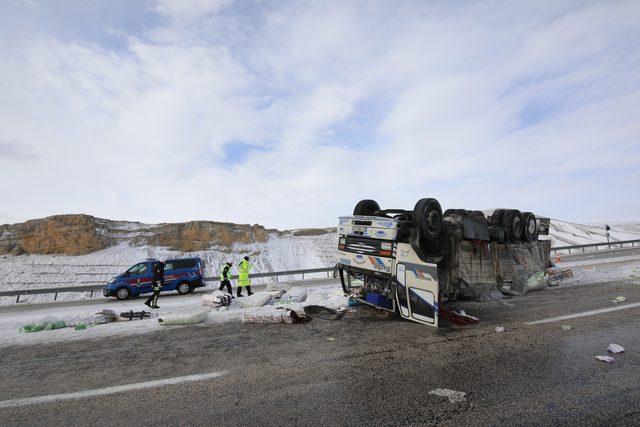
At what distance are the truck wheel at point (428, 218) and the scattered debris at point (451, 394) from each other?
2.97 meters

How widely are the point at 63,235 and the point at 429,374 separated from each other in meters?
35.2

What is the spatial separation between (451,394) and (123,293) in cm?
1598

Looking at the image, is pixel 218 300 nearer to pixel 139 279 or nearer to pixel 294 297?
pixel 294 297

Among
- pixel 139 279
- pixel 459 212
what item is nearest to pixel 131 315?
pixel 459 212

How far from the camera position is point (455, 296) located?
756 centimetres

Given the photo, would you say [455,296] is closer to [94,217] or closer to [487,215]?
[487,215]

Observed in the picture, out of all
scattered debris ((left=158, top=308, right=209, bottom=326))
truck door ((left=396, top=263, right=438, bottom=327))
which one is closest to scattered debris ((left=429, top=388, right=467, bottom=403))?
truck door ((left=396, top=263, right=438, bottom=327))

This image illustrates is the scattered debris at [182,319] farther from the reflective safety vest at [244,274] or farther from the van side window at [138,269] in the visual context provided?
the van side window at [138,269]

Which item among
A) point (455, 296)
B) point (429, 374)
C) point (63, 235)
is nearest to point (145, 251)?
point (63, 235)

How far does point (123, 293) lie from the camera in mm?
15461

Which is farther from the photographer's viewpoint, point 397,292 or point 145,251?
point 145,251

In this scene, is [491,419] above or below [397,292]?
below

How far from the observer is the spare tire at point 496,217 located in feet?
27.2

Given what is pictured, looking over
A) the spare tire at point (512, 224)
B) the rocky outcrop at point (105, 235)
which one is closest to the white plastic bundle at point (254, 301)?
the spare tire at point (512, 224)
